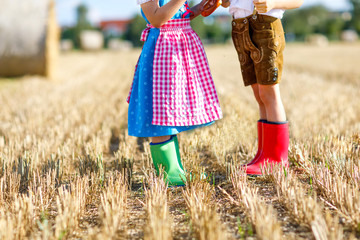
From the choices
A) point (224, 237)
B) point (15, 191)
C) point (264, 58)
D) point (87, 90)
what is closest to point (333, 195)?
point (224, 237)

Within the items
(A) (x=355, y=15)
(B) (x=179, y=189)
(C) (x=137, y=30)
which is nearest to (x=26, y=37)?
(B) (x=179, y=189)

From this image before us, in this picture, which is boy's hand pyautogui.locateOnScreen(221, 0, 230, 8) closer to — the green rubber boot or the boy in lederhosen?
the boy in lederhosen

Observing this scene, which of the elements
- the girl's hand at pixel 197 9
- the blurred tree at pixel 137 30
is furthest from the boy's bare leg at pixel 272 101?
the blurred tree at pixel 137 30

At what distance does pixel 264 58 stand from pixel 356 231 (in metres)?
0.91

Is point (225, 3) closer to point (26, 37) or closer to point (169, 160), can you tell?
point (169, 160)

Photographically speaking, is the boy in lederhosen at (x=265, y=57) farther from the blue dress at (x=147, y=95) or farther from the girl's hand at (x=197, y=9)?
the blue dress at (x=147, y=95)

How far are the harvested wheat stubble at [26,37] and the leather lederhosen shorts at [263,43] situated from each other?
5174 millimetres

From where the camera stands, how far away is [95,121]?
3248 millimetres

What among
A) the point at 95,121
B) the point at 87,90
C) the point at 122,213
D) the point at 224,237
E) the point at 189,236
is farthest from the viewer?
the point at 87,90

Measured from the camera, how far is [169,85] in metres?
1.84

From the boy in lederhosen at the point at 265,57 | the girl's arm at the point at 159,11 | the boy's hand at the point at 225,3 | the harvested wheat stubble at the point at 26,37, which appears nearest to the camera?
the girl's arm at the point at 159,11

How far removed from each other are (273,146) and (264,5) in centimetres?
72

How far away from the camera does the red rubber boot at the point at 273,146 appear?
201 centimetres

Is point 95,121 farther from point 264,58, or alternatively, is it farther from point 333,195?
point 333,195
